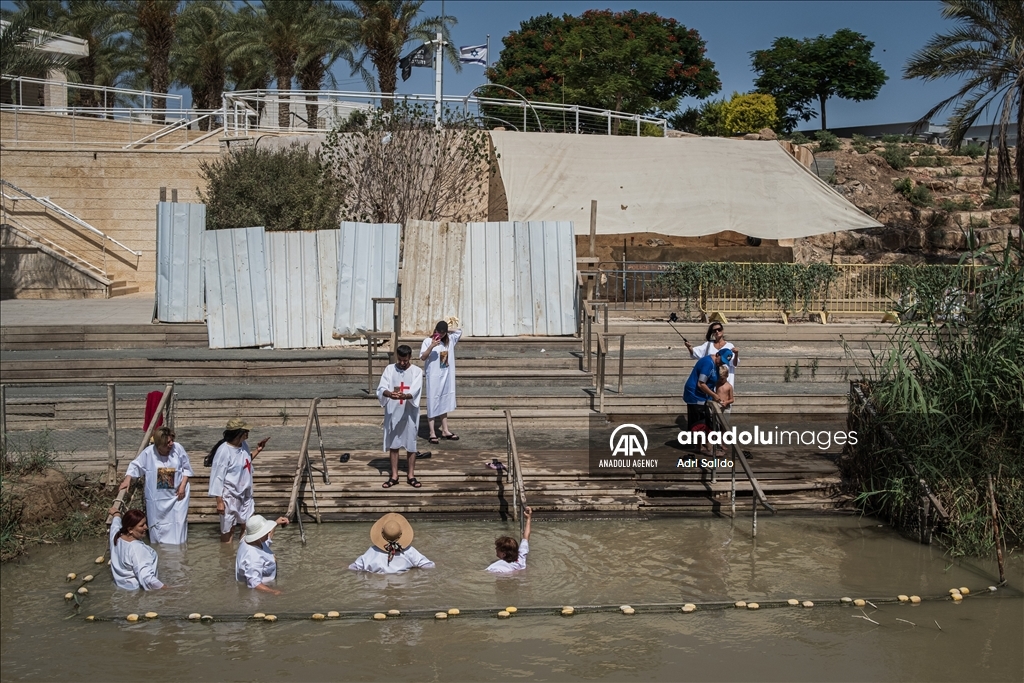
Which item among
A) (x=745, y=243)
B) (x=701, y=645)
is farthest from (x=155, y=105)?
(x=701, y=645)

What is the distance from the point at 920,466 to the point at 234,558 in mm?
6581

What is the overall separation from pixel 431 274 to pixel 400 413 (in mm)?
7094

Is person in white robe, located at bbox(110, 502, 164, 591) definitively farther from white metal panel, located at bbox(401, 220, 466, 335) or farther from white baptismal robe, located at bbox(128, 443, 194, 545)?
white metal panel, located at bbox(401, 220, 466, 335)

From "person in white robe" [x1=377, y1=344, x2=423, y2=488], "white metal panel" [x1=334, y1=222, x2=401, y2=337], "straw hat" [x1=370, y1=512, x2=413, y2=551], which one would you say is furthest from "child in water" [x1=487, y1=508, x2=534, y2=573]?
"white metal panel" [x1=334, y1=222, x2=401, y2=337]

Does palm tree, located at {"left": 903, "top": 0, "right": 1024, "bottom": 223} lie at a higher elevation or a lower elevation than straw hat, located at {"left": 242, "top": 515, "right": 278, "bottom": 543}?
higher

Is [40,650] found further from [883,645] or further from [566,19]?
[566,19]

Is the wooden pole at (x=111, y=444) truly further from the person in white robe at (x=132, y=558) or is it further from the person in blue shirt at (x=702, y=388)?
the person in blue shirt at (x=702, y=388)

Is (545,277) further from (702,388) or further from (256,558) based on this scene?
(256,558)

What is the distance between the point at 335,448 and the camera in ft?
36.8

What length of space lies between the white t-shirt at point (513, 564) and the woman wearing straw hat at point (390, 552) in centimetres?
57

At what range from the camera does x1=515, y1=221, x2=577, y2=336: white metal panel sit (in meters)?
16.7

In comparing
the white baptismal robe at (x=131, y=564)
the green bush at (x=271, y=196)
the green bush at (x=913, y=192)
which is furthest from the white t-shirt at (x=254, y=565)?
the green bush at (x=913, y=192)

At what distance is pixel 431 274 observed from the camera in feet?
54.8

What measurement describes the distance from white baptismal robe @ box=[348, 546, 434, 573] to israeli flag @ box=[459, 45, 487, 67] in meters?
20.3
